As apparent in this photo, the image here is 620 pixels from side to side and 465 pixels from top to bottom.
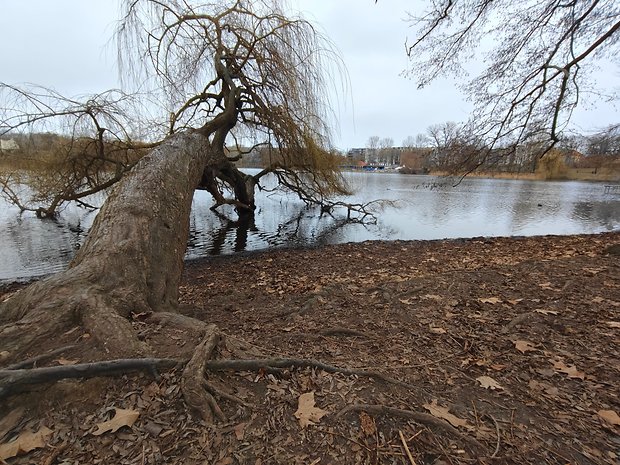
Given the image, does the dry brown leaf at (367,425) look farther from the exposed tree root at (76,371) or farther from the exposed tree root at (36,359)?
the exposed tree root at (36,359)

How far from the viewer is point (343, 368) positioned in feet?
6.77

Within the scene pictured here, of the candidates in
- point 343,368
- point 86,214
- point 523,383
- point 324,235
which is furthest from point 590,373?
point 86,214

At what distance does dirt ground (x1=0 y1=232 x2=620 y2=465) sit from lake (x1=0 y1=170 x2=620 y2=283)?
6.38 m

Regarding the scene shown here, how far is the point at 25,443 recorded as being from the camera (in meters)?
1.33

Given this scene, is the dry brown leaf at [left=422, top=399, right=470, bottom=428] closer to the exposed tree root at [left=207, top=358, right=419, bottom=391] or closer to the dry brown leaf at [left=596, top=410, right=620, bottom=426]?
the exposed tree root at [left=207, top=358, right=419, bottom=391]

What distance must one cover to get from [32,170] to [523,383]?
12.7m

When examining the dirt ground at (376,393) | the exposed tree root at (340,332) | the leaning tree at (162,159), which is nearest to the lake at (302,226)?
the leaning tree at (162,159)

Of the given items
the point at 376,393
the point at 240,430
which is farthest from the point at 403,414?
the point at 240,430

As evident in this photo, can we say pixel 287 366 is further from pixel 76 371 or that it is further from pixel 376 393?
pixel 76 371

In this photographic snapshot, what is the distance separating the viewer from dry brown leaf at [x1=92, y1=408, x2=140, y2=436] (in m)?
1.42

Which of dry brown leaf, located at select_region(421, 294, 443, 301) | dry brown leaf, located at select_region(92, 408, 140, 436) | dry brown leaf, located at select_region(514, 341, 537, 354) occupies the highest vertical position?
dry brown leaf, located at select_region(92, 408, 140, 436)

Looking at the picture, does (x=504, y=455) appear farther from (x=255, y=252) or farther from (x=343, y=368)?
(x=255, y=252)

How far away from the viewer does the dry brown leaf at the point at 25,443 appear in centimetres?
129

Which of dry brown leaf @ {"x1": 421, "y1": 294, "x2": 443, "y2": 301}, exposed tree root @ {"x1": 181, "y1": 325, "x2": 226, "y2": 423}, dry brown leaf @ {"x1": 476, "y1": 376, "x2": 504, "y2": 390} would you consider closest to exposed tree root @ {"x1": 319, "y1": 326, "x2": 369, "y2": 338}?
dry brown leaf @ {"x1": 476, "y1": 376, "x2": 504, "y2": 390}
